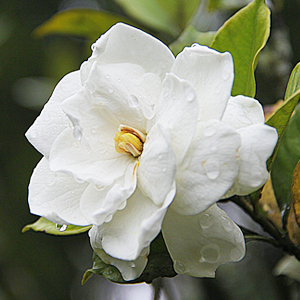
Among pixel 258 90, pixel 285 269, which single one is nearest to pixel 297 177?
pixel 285 269

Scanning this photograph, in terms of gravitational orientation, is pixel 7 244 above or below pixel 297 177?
below

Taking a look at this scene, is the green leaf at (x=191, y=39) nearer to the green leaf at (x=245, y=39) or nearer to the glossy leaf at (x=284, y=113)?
the green leaf at (x=245, y=39)

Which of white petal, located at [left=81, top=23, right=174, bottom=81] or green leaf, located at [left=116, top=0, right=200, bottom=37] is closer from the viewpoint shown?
white petal, located at [left=81, top=23, right=174, bottom=81]

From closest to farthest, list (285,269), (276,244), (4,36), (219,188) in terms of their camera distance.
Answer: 1. (219,188)
2. (276,244)
3. (285,269)
4. (4,36)

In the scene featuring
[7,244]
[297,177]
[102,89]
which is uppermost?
[102,89]

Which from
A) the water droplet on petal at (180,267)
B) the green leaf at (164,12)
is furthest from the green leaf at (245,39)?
the green leaf at (164,12)

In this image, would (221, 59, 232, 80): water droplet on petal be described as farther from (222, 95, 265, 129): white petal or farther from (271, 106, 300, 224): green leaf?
(271, 106, 300, 224): green leaf

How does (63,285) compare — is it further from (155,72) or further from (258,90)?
(155,72)

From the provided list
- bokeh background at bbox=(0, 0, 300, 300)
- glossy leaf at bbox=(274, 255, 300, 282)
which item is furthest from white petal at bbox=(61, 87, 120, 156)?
bokeh background at bbox=(0, 0, 300, 300)
